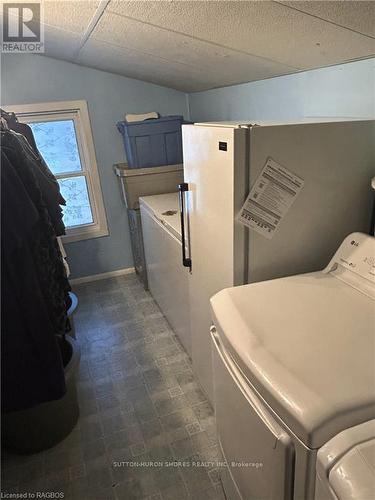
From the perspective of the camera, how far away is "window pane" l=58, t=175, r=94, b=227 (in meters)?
3.36

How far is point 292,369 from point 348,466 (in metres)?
0.25

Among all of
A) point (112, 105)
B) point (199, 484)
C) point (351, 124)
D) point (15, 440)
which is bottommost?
point (199, 484)

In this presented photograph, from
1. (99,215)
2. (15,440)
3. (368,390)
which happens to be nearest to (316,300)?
(368,390)

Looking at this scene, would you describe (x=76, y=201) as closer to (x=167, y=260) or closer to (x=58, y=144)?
(x=58, y=144)

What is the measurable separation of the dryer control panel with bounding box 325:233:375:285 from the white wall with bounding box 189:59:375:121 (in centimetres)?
57

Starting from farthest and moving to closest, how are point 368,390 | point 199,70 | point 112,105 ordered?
point 112,105 < point 199,70 < point 368,390

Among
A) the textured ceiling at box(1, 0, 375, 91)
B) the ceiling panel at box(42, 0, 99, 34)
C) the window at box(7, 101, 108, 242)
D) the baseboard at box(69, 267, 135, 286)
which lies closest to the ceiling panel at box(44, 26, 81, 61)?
the textured ceiling at box(1, 0, 375, 91)

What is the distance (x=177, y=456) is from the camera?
1.72m

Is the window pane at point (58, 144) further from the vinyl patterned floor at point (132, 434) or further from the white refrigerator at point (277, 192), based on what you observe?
the white refrigerator at point (277, 192)

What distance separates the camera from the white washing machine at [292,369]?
2.67ft

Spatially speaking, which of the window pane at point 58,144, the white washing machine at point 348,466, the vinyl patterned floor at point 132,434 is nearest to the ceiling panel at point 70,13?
the window pane at point 58,144

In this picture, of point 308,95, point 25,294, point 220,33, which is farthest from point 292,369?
point 308,95

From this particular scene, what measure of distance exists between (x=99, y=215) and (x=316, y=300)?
265 centimetres

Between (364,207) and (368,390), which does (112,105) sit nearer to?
(364,207)
